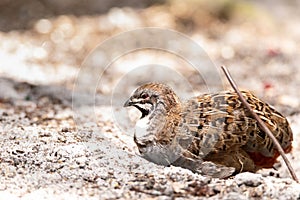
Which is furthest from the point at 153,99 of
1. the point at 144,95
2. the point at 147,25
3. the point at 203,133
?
the point at 147,25

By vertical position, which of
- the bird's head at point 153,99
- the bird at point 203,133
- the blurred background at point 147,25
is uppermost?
the blurred background at point 147,25

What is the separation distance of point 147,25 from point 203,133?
4.82 m

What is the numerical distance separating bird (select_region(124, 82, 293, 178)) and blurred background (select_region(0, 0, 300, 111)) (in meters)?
2.68

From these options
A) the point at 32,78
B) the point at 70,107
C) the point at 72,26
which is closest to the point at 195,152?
the point at 70,107

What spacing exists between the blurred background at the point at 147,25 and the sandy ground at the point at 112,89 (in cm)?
2

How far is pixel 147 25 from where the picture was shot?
30.3 feet

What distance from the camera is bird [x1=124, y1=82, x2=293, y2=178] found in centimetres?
459

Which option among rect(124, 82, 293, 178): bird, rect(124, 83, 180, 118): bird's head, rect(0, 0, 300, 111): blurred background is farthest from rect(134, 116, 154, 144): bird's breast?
rect(0, 0, 300, 111): blurred background

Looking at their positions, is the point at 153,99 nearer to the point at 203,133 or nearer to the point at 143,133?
the point at 143,133

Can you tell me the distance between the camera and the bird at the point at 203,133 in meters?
4.59

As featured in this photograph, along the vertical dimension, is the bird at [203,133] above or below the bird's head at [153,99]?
below

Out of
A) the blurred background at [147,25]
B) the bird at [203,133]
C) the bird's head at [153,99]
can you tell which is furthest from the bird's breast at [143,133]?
the blurred background at [147,25]

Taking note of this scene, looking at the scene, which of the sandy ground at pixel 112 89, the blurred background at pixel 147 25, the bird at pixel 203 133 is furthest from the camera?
the blurred background at pixel 147 25

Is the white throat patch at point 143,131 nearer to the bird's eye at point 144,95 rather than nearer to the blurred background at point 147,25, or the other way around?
the bird's eye at point 144,95
